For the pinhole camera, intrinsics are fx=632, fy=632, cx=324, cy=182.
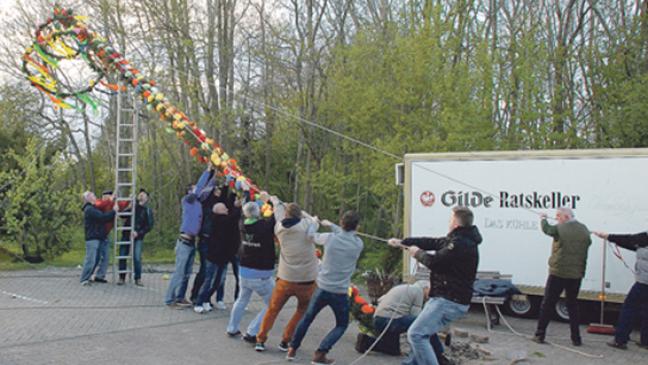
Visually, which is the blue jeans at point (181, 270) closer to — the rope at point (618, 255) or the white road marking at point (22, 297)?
the white road marking at point (22, 297)

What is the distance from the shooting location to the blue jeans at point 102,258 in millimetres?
12047

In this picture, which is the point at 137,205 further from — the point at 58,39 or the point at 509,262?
the point at 509,262

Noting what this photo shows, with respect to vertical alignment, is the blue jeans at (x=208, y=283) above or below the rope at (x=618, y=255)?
below

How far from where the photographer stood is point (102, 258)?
12297mm

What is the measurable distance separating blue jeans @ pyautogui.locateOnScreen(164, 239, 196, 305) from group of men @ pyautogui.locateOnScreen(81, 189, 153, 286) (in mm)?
2058

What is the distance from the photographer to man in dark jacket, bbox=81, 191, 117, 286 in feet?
38.4


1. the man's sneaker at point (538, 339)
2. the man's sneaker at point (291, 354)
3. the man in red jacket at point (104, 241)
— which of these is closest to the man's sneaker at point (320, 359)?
the man's sneaker at point (291, 354)

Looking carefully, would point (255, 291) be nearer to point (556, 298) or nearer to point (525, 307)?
point (556, 298)

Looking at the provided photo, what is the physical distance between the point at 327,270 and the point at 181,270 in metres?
3.87

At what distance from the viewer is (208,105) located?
77.8 feet

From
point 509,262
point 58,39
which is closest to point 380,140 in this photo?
point 509,262

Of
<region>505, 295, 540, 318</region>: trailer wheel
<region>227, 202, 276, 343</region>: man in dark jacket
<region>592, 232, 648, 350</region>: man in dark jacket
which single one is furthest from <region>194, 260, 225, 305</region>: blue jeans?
<region>592, 232, 648, 350</region>: man in dark jacket

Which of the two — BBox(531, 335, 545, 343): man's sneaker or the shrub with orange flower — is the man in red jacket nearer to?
the shrub with orange flower

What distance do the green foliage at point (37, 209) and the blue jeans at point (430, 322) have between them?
11.4m
